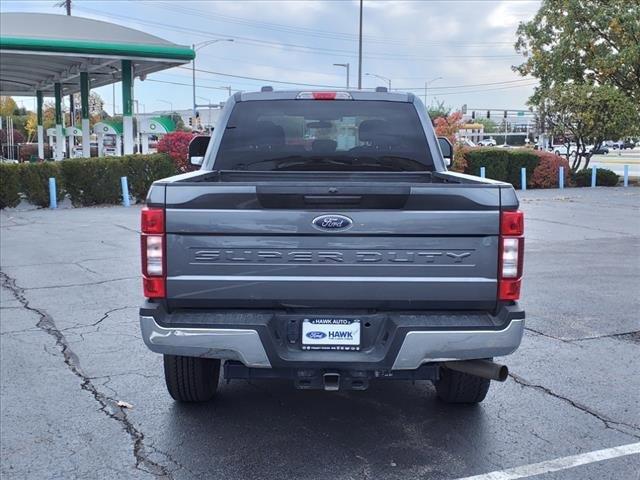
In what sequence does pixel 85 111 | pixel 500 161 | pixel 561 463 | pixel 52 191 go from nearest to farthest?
pixel 561 463
pixel 52 191
pixel 500 161
pixel 85 111

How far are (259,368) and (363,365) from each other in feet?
1.94

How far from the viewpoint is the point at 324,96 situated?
18.4 ft

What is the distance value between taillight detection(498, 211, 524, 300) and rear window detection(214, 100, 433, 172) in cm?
200

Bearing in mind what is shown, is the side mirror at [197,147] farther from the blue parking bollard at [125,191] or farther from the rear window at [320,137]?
the blue parking bollard at [125,191]

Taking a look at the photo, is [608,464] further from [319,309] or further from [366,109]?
[366,109]

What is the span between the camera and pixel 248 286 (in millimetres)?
3732

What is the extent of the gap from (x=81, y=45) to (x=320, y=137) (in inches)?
813

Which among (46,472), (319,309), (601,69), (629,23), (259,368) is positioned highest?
(629,23)

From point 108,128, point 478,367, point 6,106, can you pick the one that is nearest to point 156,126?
point 108,128

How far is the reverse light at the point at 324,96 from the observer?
561 centimetres

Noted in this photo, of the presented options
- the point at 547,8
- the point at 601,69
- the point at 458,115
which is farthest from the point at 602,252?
the point at 547,8

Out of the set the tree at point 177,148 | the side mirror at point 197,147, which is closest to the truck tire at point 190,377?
the side mirror at point 197,147

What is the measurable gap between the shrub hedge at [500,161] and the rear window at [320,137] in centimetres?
2044

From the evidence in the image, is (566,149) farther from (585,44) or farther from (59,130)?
(59,130)
